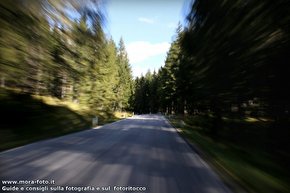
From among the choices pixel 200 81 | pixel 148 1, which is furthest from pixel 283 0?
pixel 200 81

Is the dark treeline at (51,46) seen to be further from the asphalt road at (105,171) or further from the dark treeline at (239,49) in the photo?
the asphalt road at (105,171)

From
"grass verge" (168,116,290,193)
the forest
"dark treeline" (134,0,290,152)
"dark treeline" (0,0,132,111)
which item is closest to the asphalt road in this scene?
"grass verge" (168,116,290,193)

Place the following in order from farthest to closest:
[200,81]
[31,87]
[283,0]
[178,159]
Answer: [178,159]
[200,81]
[283,0]
[31,87]

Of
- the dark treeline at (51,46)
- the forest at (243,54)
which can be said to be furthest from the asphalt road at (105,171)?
the dark treeline at (51,46)

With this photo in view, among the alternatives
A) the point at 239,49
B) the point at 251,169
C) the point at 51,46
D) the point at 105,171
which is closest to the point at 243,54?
the point at 239,49

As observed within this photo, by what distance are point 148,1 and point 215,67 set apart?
9.46 ft

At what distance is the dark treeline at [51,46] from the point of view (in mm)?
3266

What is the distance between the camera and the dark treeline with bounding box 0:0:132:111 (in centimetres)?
327

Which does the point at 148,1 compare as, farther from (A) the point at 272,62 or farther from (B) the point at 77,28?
(A) the point at 272,62

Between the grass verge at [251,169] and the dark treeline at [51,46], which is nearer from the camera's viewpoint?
the dark treeline at [51,46]

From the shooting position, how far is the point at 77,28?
420 centimetres

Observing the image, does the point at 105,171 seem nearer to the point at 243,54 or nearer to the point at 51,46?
the point at 243,54

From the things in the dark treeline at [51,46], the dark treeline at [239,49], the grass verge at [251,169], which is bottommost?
the grass verge at [251,169]

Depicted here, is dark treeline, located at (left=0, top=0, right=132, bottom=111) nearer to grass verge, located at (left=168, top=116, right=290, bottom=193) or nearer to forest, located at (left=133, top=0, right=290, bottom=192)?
forest, located at (left=133, top=0, right=290, bottom=192)
